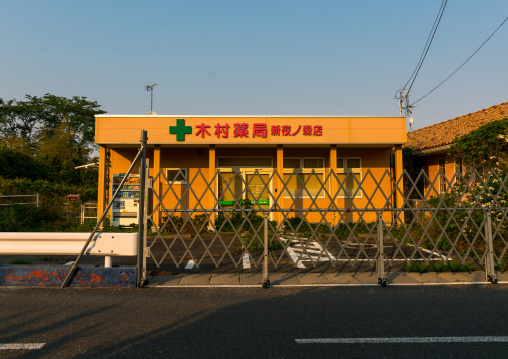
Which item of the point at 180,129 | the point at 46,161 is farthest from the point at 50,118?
the point at 180,129

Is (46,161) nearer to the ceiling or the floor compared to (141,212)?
nearer to the ceiling

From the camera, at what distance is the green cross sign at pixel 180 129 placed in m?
13.5

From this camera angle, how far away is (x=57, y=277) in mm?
5680

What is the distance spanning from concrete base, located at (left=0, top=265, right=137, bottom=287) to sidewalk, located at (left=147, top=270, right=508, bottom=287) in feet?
1.76

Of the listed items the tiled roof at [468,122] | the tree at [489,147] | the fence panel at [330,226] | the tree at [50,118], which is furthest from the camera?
the tree at [50,118]

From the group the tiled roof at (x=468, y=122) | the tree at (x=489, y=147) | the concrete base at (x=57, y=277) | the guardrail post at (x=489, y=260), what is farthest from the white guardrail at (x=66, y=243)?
the tiled roof at (x=468, y=122)

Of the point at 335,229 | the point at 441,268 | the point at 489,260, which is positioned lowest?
the point at 441,268

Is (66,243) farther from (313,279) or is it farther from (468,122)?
(468,122)

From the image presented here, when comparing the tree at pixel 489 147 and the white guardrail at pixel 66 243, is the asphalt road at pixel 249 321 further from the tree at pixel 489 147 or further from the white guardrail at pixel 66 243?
the tree at pixel 489 147

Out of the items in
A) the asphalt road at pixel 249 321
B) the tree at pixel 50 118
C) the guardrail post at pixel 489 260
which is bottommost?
the asphalt road at pixel 249 321

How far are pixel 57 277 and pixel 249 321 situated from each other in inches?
131

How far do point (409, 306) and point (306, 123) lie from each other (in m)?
9.73

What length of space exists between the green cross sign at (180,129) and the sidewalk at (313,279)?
25.4 ft

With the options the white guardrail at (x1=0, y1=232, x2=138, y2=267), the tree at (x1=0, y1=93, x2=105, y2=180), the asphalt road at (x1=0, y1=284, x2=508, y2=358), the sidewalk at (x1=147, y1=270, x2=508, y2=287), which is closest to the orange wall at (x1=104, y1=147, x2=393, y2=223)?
the sidewalk at (x1=147, y1=270, x2=508, y2=287)
